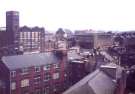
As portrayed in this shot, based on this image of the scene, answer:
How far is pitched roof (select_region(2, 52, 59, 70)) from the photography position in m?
40.1

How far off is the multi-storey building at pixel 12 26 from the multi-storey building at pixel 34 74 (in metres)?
39.2

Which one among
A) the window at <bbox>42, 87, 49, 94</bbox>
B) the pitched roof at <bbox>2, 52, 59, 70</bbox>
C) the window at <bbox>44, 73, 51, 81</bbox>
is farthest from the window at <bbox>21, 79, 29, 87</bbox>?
the window at <bbox>44, 73, 51, 81</bbox>

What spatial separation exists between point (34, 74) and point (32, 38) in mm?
52268

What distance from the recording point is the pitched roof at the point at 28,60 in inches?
1578

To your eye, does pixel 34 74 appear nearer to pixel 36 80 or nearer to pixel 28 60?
pixel 36 80

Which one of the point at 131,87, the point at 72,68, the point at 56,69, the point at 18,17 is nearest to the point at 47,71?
the point at 56,69

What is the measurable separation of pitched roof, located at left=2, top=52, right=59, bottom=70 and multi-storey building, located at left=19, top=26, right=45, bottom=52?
140 feet

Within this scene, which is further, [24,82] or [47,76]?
[47,76]

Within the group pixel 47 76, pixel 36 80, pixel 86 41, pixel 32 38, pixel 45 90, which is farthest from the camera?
pixel 32 38

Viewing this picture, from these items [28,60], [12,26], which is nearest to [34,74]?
[28,60]

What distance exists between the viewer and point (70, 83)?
4709 centimetres

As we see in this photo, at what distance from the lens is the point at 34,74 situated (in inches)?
1676

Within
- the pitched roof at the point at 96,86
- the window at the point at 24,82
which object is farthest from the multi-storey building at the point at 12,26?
the pitched roof at the point at 96,86

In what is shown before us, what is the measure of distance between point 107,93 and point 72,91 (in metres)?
4.08
